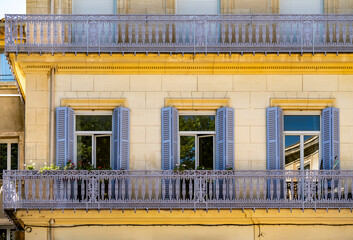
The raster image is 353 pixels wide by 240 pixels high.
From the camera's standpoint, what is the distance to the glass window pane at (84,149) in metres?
23.0

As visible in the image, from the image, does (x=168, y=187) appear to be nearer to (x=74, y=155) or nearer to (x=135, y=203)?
(x=135, y=203)

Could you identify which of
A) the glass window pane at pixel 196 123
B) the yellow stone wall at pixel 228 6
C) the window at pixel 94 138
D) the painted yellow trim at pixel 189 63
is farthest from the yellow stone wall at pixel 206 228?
the yellow stone wall at pixel 228 6

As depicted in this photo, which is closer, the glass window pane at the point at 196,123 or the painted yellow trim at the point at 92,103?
the painted yellow trim at the point at 92,103

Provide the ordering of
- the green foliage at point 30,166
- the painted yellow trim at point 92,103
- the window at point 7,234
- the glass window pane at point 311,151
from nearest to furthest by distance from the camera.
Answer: the green foliage at point 30,166, the painted yellow trim at point 92,103, the glass window pane at point 311,151, the window at point 7,234

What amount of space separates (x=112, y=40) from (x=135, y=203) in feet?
13.8

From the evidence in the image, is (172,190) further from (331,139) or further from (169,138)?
(331,139)

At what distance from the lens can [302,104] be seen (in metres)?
22.9

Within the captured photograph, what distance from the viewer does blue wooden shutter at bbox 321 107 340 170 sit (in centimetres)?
2270

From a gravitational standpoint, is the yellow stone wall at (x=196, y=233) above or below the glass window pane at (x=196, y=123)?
below

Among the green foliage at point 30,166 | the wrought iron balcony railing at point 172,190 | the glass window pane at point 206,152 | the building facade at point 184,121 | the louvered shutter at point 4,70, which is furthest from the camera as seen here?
the louvered shutter at point 4,70

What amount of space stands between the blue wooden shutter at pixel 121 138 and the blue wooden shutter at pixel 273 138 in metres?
3.46

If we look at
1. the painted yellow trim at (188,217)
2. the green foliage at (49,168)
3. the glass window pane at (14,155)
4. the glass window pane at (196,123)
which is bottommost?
the painted yellow trim at (188,217)

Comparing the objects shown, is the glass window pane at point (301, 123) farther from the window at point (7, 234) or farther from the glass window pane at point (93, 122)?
the window at point (7, 234)

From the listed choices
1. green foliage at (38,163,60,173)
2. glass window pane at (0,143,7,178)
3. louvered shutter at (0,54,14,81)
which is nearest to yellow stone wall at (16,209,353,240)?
green foliage at (38,163,60,173)
